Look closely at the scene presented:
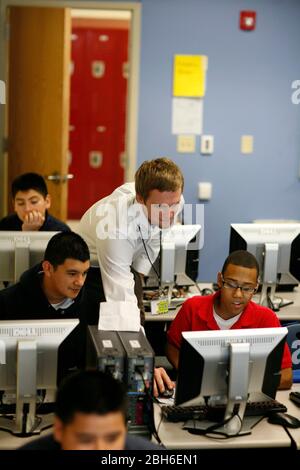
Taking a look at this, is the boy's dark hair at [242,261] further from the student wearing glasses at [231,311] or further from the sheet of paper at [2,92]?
the sheet of paper at [2,92]

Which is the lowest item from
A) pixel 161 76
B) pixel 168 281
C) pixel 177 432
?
pixel 177 432

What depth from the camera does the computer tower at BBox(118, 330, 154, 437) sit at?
2.50 metres

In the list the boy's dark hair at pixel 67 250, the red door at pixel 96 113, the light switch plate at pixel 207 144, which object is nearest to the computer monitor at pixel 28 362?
the boy's dark hair at pixel 67 250

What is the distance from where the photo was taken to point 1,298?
120 inches

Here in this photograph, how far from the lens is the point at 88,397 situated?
73.2 inches

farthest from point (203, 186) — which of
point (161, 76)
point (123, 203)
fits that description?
point (123, 203)

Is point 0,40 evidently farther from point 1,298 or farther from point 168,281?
point 1,298

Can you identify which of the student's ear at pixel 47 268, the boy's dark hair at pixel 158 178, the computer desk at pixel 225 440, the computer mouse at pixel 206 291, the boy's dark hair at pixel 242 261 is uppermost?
the boy's dark hair at pixel 158 178

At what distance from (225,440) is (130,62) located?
350 centimetres

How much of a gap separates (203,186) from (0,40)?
182cm

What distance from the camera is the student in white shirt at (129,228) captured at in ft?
9.08

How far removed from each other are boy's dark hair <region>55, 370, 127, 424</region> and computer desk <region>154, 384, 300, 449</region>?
2.28ft

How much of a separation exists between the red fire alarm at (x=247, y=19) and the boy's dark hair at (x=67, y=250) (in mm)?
2983

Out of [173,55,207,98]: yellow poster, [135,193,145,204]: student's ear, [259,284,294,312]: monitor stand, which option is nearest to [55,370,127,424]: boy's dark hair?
[135,193,145,204]: student's ear
